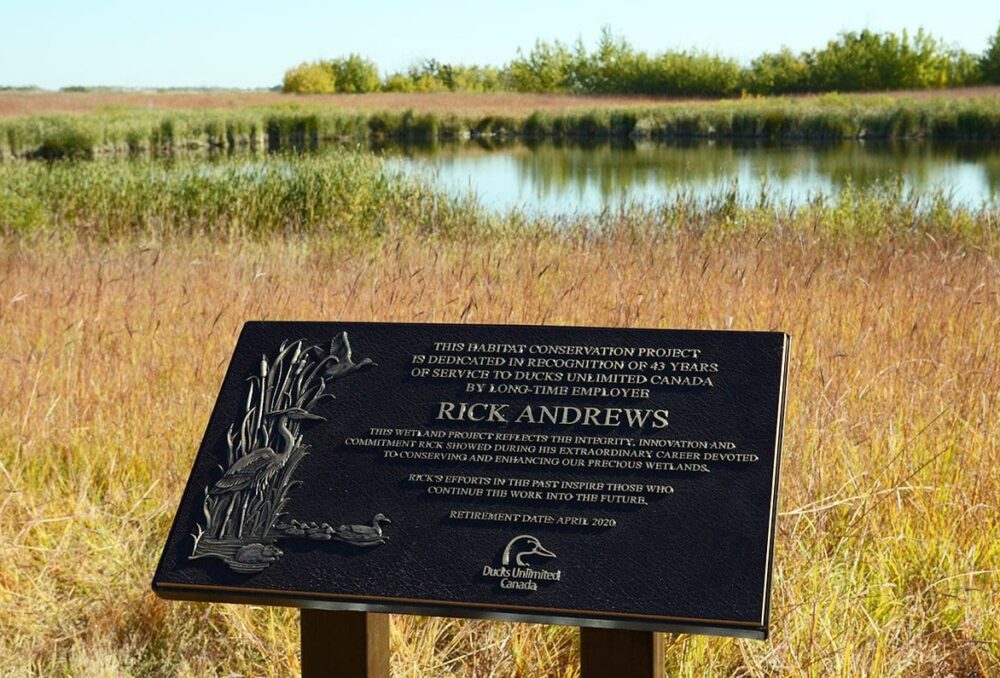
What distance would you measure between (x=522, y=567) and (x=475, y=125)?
3667 cm

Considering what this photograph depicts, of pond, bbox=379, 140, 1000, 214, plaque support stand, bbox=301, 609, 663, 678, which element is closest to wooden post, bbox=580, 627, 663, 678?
plaque support stand, bbox=301, 609, 663, 678

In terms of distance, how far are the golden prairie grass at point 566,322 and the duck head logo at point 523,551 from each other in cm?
84

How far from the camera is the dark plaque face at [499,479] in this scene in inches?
69.7

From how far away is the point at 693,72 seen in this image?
5381 cm

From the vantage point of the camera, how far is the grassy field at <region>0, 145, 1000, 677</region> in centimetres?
267

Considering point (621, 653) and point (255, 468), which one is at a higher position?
point (255, 468)

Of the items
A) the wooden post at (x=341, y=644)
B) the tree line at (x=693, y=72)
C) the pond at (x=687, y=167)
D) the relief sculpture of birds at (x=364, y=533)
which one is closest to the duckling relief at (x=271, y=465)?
the relief sculpture of birds at (x=364, y=533)

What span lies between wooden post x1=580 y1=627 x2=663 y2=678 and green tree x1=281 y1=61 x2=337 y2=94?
59300mm

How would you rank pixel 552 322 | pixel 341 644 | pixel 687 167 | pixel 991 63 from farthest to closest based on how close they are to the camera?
pixel 991 63, pixel 687 167, pixel 552 322, pixel 341 644

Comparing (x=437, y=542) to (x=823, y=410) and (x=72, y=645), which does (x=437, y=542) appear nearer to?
(x=72, y=645)

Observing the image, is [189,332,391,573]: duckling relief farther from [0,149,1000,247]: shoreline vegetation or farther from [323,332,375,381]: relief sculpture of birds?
[0,149,1000,247]: shoreline vegetation

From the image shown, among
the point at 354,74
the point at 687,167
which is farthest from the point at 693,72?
the point at 687,167

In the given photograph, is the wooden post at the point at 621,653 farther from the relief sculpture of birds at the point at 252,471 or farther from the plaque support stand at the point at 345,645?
the relief sculpture of birds at the point at 252,471

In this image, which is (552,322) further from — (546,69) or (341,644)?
(546,69)
